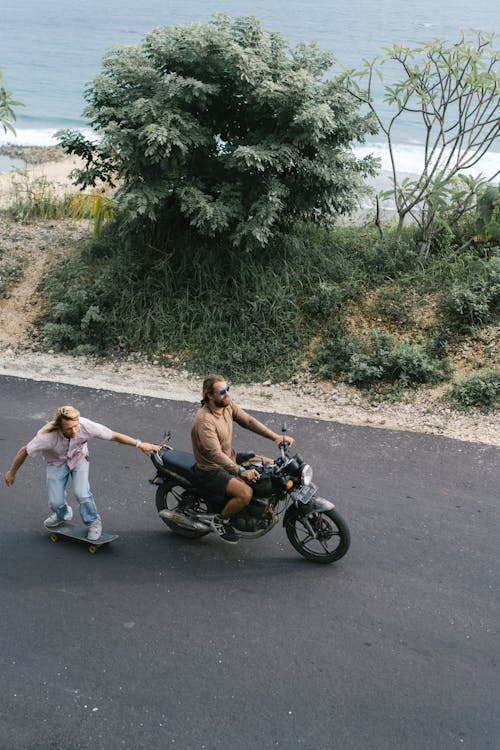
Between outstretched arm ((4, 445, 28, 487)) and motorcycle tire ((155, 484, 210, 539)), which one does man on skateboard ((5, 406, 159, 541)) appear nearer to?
outstretched arm ((4, 445, 28, 487))

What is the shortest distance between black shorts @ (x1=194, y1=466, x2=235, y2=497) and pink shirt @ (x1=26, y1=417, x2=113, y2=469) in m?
0.86

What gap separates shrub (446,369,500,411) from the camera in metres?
9.06

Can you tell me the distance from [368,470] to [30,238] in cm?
863

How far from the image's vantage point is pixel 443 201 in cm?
1101

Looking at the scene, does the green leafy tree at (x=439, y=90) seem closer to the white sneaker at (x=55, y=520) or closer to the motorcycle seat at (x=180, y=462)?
the motorcycle seat at (x=180, y=462)

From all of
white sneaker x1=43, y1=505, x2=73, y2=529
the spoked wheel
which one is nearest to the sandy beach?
white sneaker x1=43, y1=505, x2=73, y2=529

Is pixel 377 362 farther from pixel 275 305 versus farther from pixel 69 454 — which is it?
pixel 69 454

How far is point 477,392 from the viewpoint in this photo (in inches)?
360

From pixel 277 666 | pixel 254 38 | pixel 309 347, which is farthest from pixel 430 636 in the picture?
pixel 254 38

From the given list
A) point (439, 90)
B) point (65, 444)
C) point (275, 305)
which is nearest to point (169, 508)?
point (65, 444)

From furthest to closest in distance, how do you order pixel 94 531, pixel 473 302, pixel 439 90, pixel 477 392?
pixel 439 90 < pixel 473 302 < pixel 477 392 < pixel 94 531

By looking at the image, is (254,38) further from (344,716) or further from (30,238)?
(344,716)

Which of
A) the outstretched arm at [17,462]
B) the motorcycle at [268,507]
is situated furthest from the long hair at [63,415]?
the motorcycle at [268,507]

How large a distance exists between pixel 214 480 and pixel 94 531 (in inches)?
49.1
